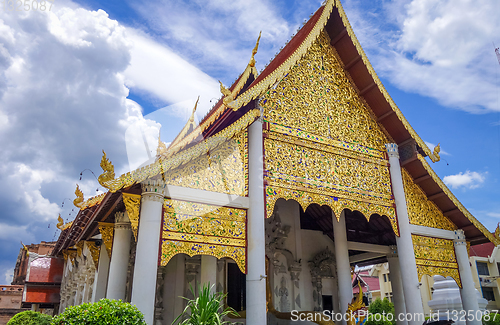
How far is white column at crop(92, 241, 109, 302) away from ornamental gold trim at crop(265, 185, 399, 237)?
405 centimetres

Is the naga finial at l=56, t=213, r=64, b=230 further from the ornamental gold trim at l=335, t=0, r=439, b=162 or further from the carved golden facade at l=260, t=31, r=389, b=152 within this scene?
the ornamental gold trim at l=335, t=0, r=439, b=162

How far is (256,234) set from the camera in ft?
19.3

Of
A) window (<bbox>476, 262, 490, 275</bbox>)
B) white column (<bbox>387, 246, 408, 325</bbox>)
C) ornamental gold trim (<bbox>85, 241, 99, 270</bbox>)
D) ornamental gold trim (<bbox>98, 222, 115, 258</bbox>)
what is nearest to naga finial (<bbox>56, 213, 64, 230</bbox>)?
ornamental gold trim (<bbox>85, 241, 99, 270</bbox>)

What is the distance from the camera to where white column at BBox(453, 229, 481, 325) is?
26.3 feet

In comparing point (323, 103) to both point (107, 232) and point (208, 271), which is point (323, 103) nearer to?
point (208, 271)

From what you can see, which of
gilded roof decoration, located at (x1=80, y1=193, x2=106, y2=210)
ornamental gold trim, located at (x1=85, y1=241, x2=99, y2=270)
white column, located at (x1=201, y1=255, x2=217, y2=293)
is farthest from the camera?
gilded roof decoration, located at (x1=80, y1=193, x2=106, y2=210)

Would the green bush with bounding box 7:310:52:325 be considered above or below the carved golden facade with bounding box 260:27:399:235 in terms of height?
below

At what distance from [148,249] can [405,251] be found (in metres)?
5.11

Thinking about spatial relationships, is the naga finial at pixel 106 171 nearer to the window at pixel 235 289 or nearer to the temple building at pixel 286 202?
the temple building at pixel 286 202

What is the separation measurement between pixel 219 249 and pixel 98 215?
2.56 m

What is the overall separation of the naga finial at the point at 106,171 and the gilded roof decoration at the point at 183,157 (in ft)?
0.14

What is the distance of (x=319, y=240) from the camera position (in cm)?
1069

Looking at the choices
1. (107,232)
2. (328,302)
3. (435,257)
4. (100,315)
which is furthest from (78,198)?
(435,257)

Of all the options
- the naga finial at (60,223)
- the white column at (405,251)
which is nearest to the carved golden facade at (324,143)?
the white column at (405,251)
